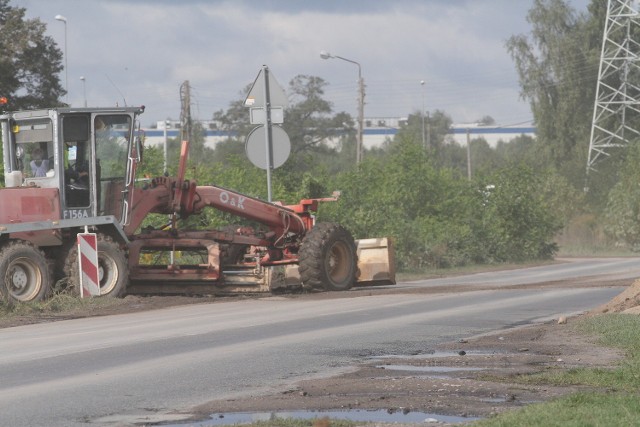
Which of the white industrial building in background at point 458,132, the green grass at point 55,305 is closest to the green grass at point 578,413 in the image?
the green grass at point 55,305

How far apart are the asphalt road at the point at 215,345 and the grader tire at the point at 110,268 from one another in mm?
1716

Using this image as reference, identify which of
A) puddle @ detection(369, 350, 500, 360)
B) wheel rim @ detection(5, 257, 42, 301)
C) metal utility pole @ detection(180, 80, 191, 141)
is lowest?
puddle @ detection(369, 350, 500, 360)

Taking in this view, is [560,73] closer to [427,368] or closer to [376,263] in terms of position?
[376,263]

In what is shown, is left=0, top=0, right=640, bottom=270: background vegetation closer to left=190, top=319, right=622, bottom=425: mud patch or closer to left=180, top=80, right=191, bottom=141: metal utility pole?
left=180, top=80, right=191, bottom=141: metal utility pole

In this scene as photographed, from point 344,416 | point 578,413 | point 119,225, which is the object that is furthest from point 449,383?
point 119,225

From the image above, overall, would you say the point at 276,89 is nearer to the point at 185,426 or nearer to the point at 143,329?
the point at 143,329

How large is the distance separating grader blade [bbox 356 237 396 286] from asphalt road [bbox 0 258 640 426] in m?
2.70

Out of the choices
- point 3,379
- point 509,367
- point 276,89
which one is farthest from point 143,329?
point 276,89

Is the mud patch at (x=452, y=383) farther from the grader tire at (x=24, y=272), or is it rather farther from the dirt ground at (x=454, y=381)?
the grader tire at (x=24, y=272)

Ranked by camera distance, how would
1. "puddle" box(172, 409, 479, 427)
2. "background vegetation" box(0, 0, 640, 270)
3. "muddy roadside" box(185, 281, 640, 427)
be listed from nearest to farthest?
"puddle" box(172, 409, 479, 427) → "muddy roadside" box(185, 281, 640, 427) → "background vegetation" box(0, 0, 640, 270)

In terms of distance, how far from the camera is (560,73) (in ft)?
293

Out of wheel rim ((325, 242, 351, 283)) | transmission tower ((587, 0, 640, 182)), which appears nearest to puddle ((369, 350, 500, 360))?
wheel rim ((325, 242, 351, 283))

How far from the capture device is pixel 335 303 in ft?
69.1

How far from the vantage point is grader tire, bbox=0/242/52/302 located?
2066 centimetres
